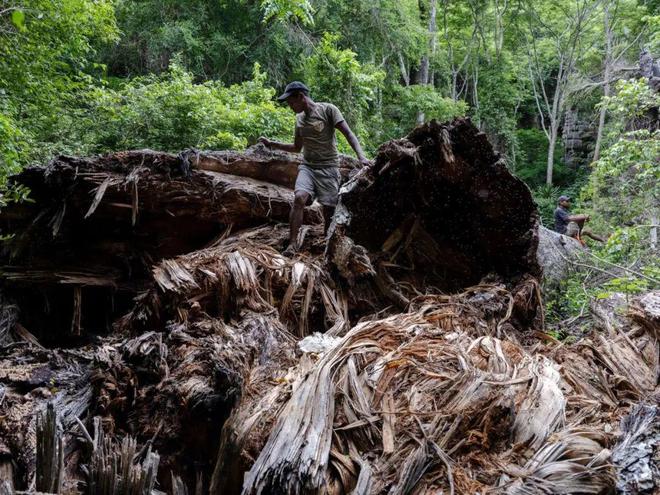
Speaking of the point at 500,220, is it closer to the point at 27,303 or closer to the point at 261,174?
the point at 261,174

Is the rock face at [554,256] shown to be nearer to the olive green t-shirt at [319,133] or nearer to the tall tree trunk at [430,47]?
the olive green t-shirt at [319,133]

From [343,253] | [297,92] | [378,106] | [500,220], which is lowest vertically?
[343,253]

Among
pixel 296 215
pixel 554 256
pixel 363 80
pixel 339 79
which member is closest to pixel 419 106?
pixel 363 80

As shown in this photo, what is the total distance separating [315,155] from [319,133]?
23 centimetres

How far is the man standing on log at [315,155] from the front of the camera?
5113 millimetres

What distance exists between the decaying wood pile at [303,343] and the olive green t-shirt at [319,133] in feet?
2.60

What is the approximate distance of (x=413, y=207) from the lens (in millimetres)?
5031

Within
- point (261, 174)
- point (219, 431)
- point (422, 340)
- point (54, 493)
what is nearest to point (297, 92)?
point (261, 174)

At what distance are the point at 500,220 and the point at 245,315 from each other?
259cm

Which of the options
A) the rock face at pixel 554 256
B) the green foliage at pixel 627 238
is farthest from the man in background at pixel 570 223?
the rock face at pixel 554 256

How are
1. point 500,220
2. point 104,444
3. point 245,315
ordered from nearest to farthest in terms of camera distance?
point 104,444 → point 245,315 → point 500,220

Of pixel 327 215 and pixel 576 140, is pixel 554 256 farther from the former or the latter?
pixel 576 140

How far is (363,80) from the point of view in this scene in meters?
11.6

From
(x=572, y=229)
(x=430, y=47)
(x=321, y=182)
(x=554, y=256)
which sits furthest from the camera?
(x=430, y=47)
